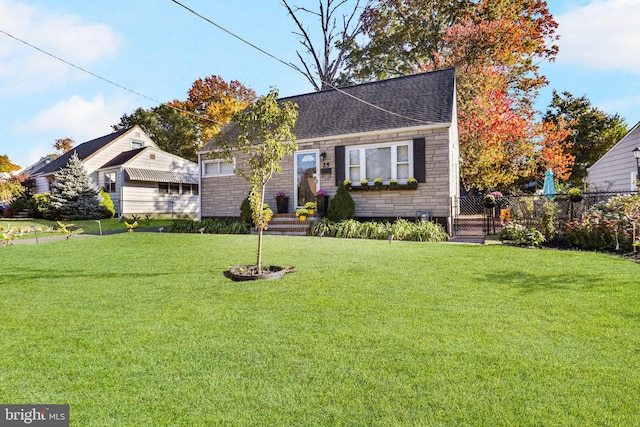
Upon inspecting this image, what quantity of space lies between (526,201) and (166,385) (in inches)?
411

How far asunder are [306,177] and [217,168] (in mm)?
4422

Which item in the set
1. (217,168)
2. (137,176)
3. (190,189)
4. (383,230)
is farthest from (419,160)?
(190,189)

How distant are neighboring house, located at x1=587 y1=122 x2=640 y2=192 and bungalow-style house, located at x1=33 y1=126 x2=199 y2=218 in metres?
23.7

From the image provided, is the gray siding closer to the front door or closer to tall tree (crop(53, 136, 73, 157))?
the front door

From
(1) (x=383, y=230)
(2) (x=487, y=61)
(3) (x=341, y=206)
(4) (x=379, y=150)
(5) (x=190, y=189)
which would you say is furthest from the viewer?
(5) (x=190, y=189)

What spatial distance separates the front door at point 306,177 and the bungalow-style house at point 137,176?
13.4 metres

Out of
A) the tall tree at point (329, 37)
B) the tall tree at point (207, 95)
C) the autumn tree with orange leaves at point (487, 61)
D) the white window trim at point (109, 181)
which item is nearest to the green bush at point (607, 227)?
Answer: the autumn tree with orange leaves at point (487, 61)

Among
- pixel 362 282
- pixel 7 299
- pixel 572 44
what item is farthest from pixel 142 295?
pixel 572 44

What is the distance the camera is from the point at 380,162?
12.1 meters

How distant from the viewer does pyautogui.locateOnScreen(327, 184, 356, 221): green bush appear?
1166cm

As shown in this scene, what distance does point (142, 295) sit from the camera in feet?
14.3

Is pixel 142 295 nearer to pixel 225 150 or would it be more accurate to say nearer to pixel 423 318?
pixel 225 150

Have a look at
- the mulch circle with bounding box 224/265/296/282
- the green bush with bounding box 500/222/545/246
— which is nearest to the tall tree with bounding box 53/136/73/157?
the mulch circle with bounding box 224/265/296/282

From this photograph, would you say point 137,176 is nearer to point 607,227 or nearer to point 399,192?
point 399,192
